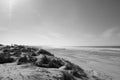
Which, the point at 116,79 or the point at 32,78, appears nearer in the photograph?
the point at 32,78

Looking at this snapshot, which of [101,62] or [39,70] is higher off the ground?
[39,70]

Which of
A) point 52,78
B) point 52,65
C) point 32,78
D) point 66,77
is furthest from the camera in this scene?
point 52,65

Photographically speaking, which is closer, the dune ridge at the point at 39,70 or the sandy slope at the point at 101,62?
the dune ridge at the point at 39,70

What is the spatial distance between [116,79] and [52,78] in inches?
166

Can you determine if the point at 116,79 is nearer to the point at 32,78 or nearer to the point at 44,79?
the point at 44,79

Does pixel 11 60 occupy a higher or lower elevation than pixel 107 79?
higher

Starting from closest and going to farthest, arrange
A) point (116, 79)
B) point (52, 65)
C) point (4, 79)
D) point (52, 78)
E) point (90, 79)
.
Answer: point (4, 79)
point (52, 78)
point (90, 79)
point (116, 79)
point (52, 65)

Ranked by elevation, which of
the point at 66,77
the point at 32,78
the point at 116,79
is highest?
the point at 32,78

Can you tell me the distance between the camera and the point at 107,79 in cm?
453

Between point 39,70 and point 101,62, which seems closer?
point 39,70

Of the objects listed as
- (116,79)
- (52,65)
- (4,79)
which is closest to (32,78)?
(4,79)

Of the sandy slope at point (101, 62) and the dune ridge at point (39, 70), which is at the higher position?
the dune ridge at point (39, 70)

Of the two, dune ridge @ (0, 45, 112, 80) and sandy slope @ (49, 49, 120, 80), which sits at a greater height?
dune ridge @ (0, 45, 112, 80)

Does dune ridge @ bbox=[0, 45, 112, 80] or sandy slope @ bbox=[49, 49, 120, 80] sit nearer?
dune ridge @ bbox=[0, 45, 112, 80]
